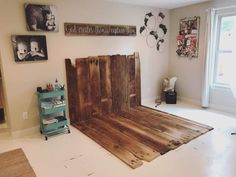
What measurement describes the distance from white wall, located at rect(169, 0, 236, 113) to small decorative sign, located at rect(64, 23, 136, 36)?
1195mm

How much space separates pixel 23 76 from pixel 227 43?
12.5 ft

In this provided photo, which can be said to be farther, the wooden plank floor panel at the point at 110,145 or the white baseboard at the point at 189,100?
the white baseboard at the point at 189,100

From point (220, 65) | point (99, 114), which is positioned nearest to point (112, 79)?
point (99, 114)

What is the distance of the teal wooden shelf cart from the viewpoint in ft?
10.1

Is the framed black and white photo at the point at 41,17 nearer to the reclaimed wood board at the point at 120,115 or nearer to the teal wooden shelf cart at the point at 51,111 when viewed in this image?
the reclaimed wood board at the point at 120,115

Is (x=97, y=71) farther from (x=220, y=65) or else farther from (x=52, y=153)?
(x=220, y=65)

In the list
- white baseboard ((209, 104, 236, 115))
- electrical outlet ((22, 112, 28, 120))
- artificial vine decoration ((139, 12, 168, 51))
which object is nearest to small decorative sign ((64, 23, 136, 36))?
artificial vine decoration ((139, 12, 168, 51))

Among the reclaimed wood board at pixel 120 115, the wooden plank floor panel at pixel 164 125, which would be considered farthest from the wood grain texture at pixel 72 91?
the wooden plank floor panel at pixel 164 125

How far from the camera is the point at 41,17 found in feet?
10.1

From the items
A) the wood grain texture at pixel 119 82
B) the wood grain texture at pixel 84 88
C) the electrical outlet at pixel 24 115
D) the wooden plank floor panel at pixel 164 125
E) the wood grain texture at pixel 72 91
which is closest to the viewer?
the wooden plank floor panel at pixel 164 125

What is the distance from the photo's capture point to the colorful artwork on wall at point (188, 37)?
168 inches

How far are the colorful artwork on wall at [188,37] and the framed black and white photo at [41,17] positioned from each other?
2826 mm

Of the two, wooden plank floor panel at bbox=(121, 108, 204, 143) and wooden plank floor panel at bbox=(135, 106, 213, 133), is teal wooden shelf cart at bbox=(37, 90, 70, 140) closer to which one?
wooden plank floor panel at bbox=(121, 108, 204, 143)

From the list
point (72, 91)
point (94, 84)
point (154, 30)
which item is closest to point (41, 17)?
point (72, 91)
